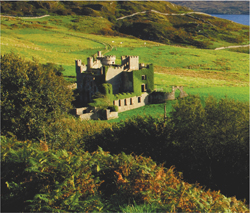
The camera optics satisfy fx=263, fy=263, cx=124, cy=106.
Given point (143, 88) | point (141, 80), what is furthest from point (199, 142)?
point (141, 80)

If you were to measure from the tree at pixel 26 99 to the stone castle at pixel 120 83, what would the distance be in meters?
30.6

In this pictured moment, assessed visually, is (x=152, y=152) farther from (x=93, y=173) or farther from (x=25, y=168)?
(x=25, y=168)

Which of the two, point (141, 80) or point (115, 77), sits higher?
point (115, 77)

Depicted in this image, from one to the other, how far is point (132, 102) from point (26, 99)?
122ft

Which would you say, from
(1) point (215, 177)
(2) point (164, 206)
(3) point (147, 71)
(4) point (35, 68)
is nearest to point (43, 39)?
(3) point (147, 71)

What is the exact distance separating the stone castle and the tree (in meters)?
30.6

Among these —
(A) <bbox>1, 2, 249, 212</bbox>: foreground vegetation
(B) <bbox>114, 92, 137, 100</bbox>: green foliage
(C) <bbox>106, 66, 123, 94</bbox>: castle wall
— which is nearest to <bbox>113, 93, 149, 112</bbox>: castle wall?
(B) <bbox>114, 92, 137, 100</bbox>: green foliage

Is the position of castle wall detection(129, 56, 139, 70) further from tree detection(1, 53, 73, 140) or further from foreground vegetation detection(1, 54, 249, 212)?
tree detection(1, 53, 73, 140)

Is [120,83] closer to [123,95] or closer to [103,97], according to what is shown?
[123,95]

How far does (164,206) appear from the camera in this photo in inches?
379

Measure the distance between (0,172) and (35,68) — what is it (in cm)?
1397

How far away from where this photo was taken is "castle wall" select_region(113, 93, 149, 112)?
54.6 metres

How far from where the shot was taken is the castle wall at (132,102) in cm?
5462

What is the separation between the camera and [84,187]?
1066cm
